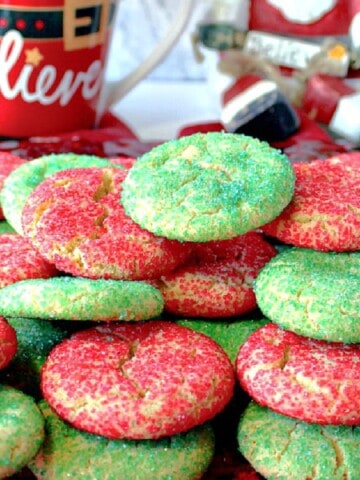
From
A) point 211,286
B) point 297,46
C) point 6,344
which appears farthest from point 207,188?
point 297,46

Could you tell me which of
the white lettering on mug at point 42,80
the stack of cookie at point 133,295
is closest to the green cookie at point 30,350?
the stack of cookie at point 133,295

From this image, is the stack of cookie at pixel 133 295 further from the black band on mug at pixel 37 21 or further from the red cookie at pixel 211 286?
the black band on mug at pixel 37 21

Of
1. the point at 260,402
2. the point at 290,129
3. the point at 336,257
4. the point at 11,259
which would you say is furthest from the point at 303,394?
the point at 290,129

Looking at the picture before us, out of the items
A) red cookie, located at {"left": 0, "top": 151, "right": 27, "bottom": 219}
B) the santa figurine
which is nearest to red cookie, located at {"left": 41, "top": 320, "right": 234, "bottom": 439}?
red cookie, located at {"left": 0, "top": 151, "right": 27, "bottom": 219}

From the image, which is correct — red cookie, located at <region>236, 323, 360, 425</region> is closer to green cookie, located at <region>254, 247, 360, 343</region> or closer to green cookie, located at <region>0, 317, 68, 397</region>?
green cookie, located at <region>254, 247, 360, 343</region>

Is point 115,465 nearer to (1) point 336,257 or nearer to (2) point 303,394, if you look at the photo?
(2) point 303,394

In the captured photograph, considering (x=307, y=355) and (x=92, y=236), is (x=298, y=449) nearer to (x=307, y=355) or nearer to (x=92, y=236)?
(x=307, y=355)
